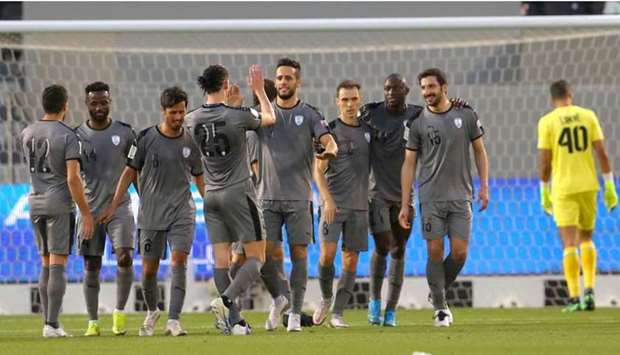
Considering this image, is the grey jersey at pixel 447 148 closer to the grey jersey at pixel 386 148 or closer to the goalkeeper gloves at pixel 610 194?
the grey jersey at pixel 386 148

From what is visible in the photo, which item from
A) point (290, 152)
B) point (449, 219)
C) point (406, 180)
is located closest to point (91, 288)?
point (290, 152)

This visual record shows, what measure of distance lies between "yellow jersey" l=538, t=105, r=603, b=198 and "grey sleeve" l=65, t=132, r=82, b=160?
532 cm

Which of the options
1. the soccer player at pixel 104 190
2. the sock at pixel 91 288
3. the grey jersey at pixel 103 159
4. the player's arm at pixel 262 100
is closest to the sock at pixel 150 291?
the soccer player at pixel 104 190

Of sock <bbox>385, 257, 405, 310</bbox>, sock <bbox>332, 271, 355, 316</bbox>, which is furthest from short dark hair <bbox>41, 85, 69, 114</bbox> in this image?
sock <bbox>385, 257, 405, 310</bbox>

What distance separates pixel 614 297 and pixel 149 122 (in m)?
5.43

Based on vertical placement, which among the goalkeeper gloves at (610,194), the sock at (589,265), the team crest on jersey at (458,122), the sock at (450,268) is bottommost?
the sock at (450,268)

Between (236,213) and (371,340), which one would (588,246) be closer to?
(236,213)

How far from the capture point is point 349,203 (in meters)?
12.8

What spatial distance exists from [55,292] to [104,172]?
116cm

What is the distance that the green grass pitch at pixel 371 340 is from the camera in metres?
9.58

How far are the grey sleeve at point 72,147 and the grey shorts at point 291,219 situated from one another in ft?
4.80

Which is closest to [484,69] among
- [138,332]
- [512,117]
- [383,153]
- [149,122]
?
[512,117]

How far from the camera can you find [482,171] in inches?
478

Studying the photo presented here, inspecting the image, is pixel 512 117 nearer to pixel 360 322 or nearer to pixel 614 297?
pixel 614 297
